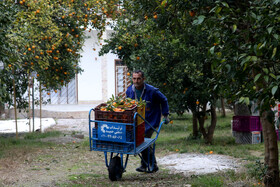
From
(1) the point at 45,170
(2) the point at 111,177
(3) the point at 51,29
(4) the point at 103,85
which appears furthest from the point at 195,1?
(4) the point at 103,85

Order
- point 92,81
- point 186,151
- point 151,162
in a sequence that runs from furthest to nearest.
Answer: point 92,81
point 186,151
point 151,162

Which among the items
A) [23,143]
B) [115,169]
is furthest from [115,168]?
[23,143]

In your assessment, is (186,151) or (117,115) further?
(186,151)

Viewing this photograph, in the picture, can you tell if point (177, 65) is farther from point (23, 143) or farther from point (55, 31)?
point (23, 143)

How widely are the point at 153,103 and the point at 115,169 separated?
52.2 inches

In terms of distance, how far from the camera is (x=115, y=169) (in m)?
6.25

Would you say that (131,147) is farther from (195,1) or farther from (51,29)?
(51,29)

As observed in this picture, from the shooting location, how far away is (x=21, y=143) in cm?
1116

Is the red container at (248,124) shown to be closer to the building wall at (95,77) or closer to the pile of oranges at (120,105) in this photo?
the pile of oranges at (120,105)

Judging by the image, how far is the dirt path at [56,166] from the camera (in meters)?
6.38

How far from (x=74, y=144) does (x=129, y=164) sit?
11.2ft

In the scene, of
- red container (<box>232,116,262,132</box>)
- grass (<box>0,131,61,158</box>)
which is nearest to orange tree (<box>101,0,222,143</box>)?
red container (<box>232,116,262,132</box>)

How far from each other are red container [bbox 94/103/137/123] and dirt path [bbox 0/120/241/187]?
1.05 metres

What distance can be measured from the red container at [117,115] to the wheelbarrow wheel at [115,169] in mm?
785
